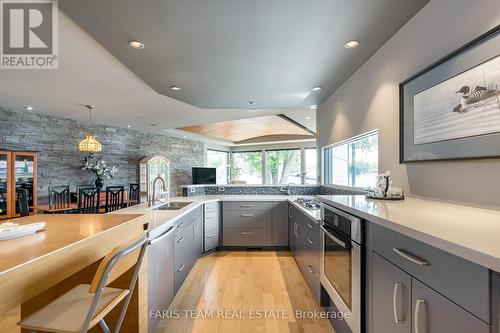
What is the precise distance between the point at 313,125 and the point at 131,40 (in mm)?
5418

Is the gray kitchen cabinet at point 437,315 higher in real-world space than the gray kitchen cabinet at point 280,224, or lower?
higher

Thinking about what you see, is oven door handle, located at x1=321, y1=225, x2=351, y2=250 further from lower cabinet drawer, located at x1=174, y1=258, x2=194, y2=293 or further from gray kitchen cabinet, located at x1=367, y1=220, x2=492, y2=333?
lower cabinet drawer, located at x1=174, y1=258, x2=194, y2=293

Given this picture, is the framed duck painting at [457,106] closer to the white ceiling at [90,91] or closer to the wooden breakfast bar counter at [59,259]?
the wooden breakfast bar counter at [59,259]

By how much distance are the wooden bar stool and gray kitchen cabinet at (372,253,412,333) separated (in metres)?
1.12

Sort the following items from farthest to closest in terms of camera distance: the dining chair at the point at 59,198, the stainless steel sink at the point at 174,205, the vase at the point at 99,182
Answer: the vase at the point at 99,182, the dining chair at the point at 59,198, the stainless steel sink at the point at 174,205

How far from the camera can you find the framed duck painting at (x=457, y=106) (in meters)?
1.13

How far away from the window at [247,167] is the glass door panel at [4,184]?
7.20 m

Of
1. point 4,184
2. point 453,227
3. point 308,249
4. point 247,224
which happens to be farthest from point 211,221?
point 4,184

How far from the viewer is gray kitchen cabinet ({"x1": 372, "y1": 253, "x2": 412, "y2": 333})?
965 mm

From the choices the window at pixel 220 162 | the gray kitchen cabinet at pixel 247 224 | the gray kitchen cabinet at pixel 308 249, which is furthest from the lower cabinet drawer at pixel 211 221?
the window at pixel 220 162

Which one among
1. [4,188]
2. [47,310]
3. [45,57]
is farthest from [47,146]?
[47,310]

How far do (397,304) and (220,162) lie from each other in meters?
9.62

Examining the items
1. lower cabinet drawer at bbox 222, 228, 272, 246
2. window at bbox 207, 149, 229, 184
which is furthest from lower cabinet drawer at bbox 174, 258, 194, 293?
window at bbox 207, 149, 229, 184

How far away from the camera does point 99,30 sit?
5.88 feet
